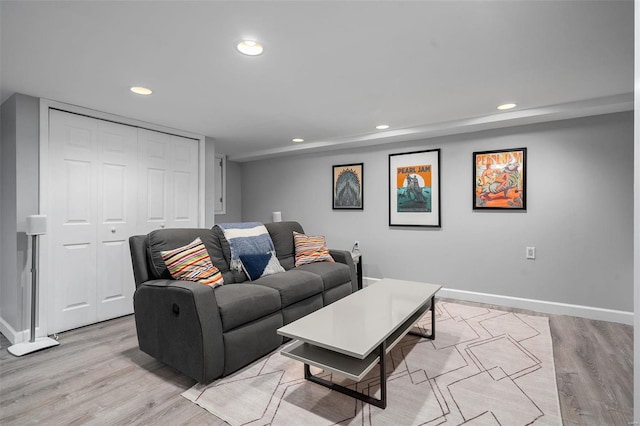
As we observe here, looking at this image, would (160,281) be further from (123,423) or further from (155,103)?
(155,103)

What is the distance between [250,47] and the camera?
2.02m

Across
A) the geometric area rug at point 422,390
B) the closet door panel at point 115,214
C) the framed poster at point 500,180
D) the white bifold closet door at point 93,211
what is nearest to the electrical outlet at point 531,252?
the framed poster at point 500,180

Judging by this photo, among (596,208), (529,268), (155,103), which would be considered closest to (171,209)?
(155,103)

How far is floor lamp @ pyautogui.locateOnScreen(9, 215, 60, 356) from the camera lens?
8.43 ft

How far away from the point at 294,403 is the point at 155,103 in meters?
2.85

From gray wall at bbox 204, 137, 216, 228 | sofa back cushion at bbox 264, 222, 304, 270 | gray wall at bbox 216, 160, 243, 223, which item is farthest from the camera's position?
gray wall at bbox 216, 160, 243, 223

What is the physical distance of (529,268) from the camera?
11.8 feet

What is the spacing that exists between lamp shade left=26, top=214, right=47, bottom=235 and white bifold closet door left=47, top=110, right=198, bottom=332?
329 mm

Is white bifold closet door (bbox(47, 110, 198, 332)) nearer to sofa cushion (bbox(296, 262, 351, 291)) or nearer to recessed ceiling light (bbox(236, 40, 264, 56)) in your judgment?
sofa cushion (bbox(296, 262, 351, 291))

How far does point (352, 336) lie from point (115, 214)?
294 centimetres

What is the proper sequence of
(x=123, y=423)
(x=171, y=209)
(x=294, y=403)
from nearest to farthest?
(x=123, y=423)
(x=294, y=403)
(x=171, y=209)

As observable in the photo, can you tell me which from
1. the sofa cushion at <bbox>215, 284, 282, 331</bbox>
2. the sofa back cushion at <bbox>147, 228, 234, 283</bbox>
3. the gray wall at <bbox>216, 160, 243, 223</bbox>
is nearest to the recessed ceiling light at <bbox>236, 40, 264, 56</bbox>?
the sofa back cushion at <bbox>147, 228, 234, 283</bbox>

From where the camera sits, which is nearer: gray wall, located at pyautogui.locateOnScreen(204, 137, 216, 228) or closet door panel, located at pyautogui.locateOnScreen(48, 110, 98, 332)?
closet door panel, located at pyautogui.locateOnScreen(48, 110, 98, 332)

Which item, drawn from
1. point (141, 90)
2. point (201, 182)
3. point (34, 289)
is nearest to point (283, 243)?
point (201, 182)
